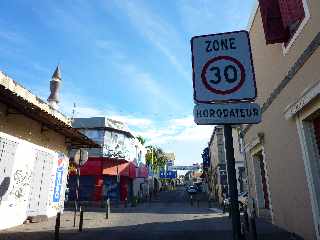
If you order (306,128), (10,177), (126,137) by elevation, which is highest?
(126,137)

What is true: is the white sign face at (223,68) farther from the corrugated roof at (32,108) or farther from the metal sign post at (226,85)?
the corrugated roof at (32,108)

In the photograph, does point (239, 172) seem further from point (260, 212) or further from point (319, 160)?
point (319, 160)

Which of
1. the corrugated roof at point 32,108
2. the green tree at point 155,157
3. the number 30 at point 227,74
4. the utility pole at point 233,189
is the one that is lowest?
the utility pole at point 233,189

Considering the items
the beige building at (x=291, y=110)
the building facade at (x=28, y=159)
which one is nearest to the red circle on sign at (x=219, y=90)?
the beige building at (x=291, y=110)

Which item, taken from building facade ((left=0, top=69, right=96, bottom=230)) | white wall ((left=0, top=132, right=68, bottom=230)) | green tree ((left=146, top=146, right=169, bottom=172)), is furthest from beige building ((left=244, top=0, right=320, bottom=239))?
green tree ((left=146, top=146, right=169, bottom=172))

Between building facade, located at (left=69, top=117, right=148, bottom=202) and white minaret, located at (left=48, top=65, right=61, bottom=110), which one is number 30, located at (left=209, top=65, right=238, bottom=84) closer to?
building facade, located at (left=69, top=117, right=148, bottom=202)

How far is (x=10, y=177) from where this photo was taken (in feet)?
36.1

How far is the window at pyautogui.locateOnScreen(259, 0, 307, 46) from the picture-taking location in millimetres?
7988

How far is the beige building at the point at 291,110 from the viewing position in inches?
278

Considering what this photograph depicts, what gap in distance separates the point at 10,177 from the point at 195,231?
6.80 metres

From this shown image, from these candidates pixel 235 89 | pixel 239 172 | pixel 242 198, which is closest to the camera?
pixel 235 89

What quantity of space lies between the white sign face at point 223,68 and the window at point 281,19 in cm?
548

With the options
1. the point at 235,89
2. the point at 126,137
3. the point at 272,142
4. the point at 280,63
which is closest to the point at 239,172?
the point at 126,137

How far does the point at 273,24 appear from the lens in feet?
28.3
